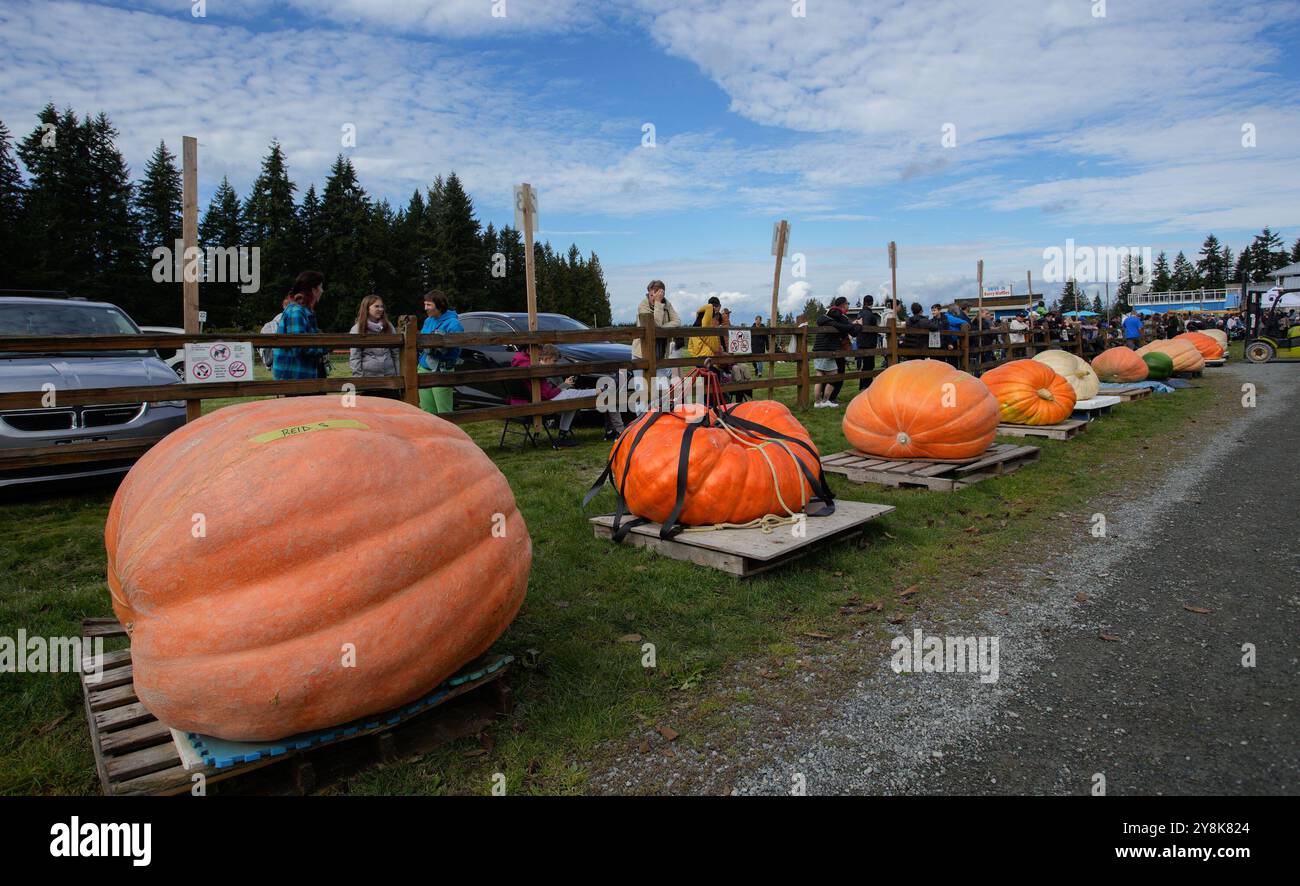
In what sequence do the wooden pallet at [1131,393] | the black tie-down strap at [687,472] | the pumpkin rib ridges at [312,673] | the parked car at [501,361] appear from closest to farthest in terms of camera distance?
the pumpkin rib ridges at [312,673] → the black tie-down strap at [687,472] → the parked car at [501,361] → the wooden pallet at [1131,393]

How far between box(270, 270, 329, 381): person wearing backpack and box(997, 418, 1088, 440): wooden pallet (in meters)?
8.12

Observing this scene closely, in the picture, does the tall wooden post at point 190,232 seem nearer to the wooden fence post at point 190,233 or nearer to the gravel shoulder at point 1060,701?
the wooden fence post at point 190,233

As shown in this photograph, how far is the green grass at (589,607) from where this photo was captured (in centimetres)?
251

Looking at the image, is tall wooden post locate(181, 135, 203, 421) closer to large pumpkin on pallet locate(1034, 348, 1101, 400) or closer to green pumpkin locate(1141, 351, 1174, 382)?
large pumpkin on pallet locate(1034, 348, 1101, 400)

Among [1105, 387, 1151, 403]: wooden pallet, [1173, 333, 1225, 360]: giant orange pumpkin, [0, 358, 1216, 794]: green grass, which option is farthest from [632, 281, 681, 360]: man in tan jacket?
[1173, 333, 1225, 360]: giant orange pumpkin

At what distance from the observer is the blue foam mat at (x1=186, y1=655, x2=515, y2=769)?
219 cm

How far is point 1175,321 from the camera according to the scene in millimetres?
32688

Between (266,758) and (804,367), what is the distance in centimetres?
1082

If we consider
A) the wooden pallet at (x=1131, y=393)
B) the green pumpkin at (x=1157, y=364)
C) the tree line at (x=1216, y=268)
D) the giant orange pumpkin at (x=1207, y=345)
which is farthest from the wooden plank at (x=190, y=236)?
the tree line at (x=1216, y=268)

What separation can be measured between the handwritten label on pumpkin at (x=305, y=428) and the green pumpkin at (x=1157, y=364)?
1841cm

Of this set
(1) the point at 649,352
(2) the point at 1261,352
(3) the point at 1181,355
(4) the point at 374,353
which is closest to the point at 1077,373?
(1) the point at 649,352

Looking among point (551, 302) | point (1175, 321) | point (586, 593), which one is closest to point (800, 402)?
point (586, 593)

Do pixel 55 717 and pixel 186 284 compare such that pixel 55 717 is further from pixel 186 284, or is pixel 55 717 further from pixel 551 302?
pixel 551 302

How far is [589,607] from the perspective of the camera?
3812 millimetres
